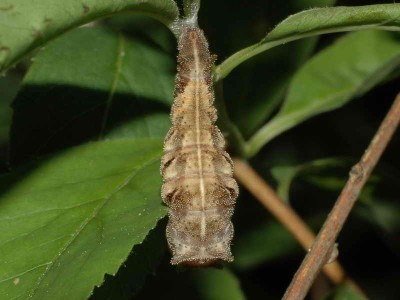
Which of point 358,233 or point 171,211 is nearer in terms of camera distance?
point 171,211

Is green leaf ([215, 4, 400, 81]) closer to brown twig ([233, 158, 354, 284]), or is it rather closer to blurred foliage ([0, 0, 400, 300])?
blurred foliage ([0, 0, 400, 300])

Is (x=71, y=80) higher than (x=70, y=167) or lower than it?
higher

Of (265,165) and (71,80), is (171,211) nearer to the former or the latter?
(71,80)

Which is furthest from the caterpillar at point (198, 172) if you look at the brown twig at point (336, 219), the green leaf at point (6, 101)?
the green leaf at point (6, 101)

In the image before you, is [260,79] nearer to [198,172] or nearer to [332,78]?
[332,78]

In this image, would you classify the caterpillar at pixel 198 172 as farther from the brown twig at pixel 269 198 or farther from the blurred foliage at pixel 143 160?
the brown twig at pixel 269 198

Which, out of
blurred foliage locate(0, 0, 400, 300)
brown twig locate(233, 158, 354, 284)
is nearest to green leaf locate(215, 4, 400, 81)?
blurred foliage locate(0, 0, 400, 300)

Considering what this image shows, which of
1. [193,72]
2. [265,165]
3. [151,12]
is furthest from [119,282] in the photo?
[265,165]
